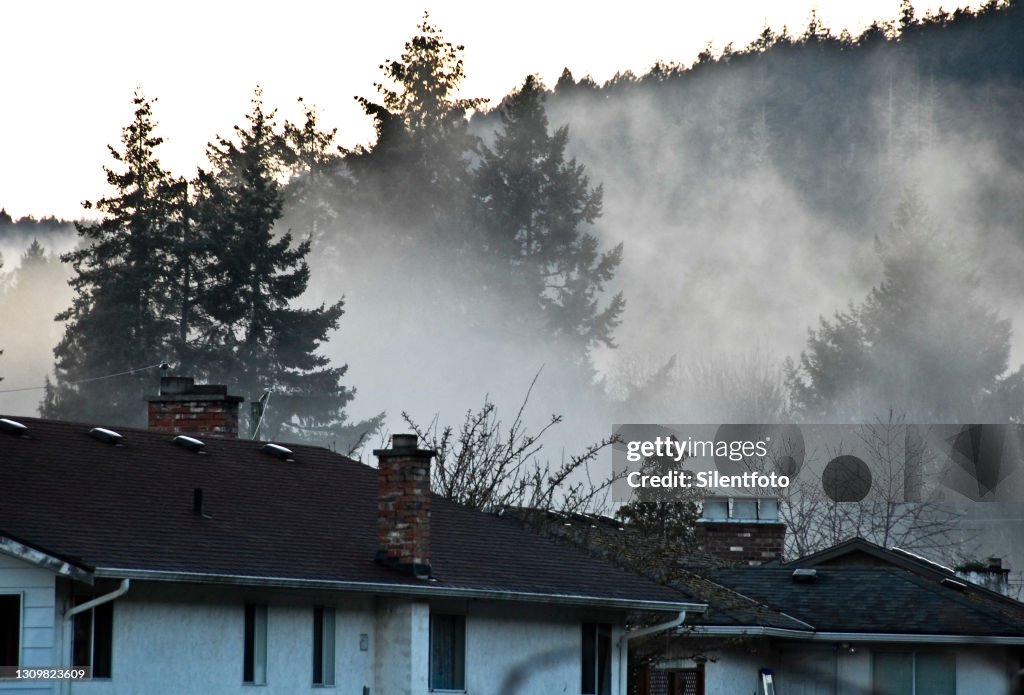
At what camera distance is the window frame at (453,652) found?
1075 inches

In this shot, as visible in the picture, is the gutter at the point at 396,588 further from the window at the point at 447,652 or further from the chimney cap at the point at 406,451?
the chimney cap at the point at 406,451

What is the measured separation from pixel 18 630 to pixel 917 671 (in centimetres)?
1928

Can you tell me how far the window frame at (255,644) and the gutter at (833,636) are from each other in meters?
10.4

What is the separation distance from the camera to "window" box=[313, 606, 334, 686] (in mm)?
25750

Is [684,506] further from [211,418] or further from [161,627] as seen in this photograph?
[161,627]

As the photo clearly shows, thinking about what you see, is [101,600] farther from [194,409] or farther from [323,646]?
[194,409]

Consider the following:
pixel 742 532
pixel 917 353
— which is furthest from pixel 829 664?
pixel 917 353

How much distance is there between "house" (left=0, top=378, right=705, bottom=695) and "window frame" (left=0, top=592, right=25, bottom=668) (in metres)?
0.02

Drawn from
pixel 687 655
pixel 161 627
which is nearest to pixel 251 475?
pixel 161 627

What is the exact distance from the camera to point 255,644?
24.8 m

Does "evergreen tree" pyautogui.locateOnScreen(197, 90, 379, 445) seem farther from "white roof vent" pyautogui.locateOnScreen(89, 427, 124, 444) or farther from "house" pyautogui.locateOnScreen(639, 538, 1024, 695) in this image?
"white roof vent" pyautogui.locateOnScreen(89, 427, 124, 444)

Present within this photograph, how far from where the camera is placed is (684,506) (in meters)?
51.2

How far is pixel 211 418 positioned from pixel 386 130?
7609 centimetres

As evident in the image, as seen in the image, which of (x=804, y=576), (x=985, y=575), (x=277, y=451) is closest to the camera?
(x=277, y=451)
